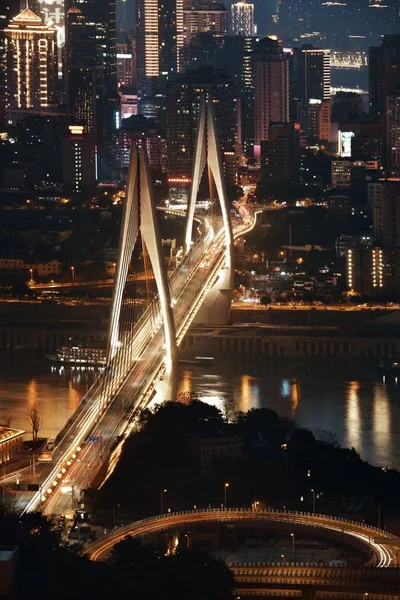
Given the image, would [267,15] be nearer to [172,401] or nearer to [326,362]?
[326,362]

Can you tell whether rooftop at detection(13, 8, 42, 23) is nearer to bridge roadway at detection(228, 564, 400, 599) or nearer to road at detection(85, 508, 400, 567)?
road at detection(85, 508, 400, 567)

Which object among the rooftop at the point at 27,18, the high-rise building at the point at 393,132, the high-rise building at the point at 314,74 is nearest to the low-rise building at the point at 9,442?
the high-rise building at the point at 393,132

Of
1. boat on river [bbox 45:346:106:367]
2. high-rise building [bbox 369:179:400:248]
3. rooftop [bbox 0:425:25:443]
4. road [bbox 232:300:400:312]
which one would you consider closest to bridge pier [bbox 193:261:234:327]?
boat on river [bbox 45:346:106:367]

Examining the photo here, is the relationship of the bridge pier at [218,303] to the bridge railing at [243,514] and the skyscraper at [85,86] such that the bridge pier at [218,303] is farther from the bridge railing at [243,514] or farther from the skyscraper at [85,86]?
the skyscraper at [85,86]

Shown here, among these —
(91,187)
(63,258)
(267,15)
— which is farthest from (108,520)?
(267,15)

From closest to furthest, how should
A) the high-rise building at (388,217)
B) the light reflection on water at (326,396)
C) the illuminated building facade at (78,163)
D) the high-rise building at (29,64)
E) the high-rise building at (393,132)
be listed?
the light reflection on water at (326,396)
the high-rise building at (388,217)
the illuminated building facade at (78,163)
the high-rise building at (393,132)
the high-rise building at (29,64)

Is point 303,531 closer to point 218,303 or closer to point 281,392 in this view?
point 281,392
